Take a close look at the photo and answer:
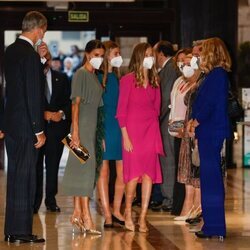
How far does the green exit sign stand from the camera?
16.1 m

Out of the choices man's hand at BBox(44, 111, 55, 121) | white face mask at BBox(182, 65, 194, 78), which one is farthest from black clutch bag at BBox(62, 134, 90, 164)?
man's hand at BBox(44, 111, 55, 121)

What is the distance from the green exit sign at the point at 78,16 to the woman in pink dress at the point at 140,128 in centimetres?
754

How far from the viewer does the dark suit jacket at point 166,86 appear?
409 inches

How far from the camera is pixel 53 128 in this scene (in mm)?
10430

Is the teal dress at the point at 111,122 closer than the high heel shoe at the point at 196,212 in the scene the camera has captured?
Yes

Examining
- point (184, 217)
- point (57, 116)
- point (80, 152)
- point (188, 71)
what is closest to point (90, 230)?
point (80, 152)

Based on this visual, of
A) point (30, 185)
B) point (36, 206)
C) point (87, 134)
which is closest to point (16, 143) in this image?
point (30, 185)

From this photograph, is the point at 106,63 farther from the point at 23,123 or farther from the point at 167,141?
the point at 167,141

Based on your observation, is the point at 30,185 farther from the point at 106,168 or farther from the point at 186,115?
the point at 186,115

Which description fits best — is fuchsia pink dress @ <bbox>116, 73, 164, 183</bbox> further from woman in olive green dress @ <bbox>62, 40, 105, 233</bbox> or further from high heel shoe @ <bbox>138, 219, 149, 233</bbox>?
high heel shoe @ <bbox>138, 219, 149, 233</bbox>

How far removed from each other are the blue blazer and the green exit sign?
27.0ft

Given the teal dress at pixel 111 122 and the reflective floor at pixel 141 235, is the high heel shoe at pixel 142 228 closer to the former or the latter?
the reflective floor at pixel 141 235

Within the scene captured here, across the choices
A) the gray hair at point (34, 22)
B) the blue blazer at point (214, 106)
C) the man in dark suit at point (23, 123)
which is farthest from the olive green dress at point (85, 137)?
the blue blazer at point (214, 106)

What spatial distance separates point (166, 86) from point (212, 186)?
2.37 meters
